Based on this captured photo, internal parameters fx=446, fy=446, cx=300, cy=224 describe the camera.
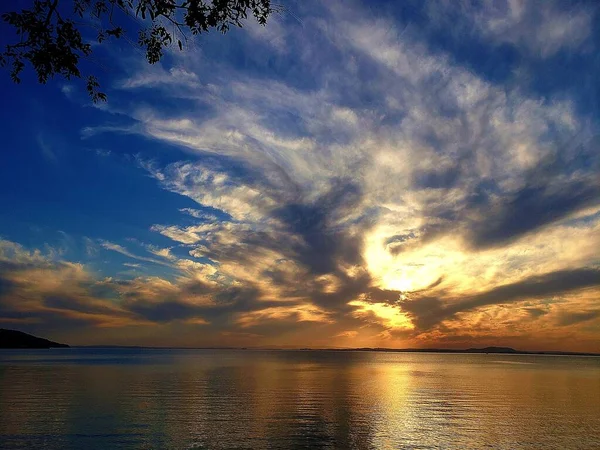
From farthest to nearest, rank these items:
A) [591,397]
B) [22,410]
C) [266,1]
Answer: [591,397] → [22,410] → [266,1]

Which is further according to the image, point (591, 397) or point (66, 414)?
point (591, 397)

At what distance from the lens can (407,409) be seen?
57.0 metres

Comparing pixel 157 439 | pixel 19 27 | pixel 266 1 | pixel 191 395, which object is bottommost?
pixel 157 439

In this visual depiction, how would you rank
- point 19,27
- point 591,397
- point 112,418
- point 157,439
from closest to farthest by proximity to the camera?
point 19,27 < point 157,439 < point 112,418 < point 591,397

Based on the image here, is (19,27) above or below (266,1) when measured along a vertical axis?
below

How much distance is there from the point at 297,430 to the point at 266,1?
3654cm

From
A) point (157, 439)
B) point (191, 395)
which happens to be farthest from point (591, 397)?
point (157, 439)

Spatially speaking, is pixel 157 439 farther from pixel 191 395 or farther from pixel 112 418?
pixel 191 395

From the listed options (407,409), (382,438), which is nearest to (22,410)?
(382,438)

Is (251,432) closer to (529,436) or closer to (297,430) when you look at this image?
(297,430)

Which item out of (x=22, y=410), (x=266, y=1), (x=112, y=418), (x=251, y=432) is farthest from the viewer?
(x=22, y=410)

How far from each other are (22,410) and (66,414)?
644cm

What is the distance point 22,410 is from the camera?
163ft

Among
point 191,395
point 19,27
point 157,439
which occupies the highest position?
point 19,27
